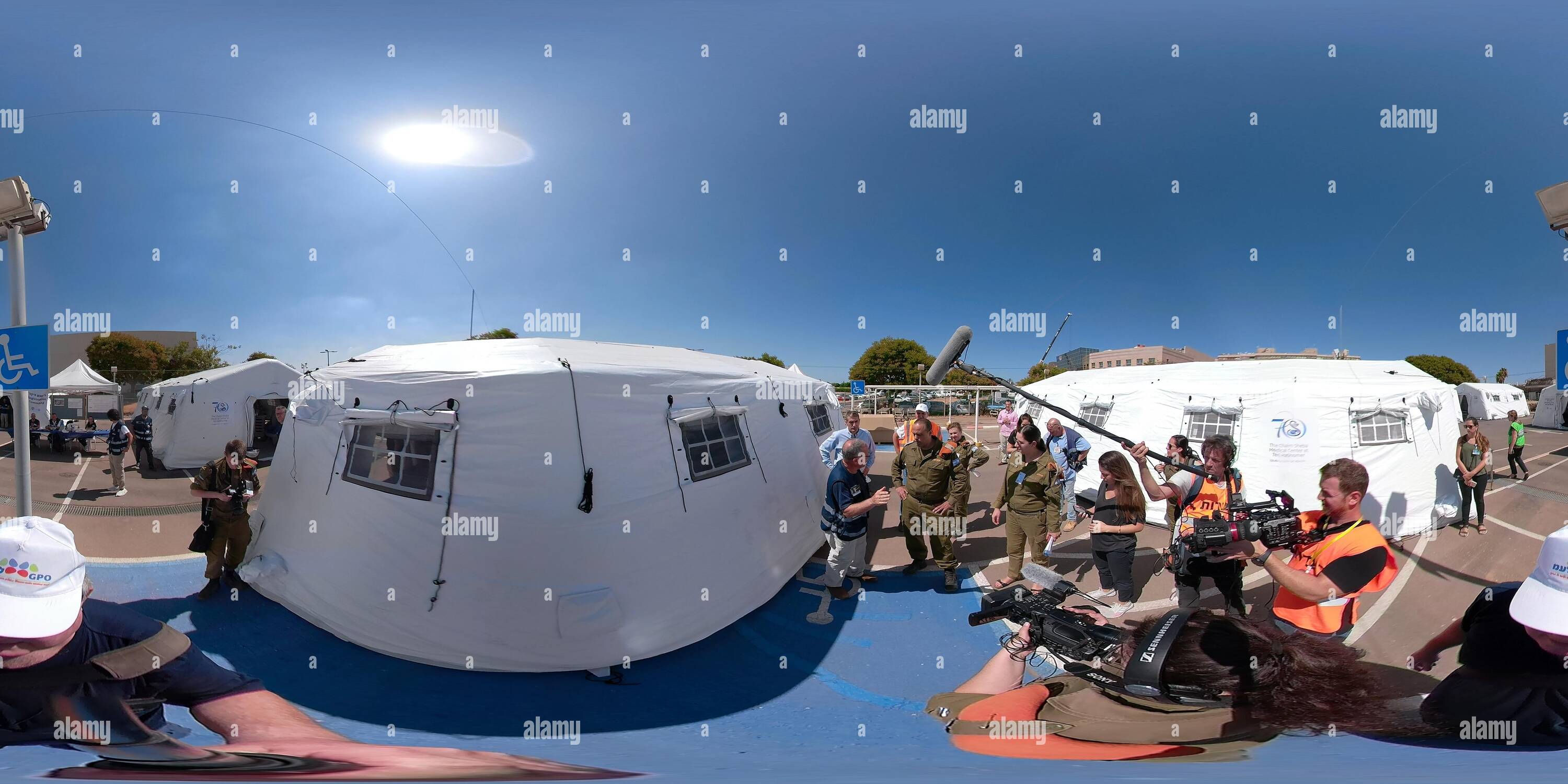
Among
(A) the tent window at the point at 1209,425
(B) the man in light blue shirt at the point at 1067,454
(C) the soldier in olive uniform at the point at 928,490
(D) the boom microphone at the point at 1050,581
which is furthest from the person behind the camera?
(A) the tent window at the point at 1209,425

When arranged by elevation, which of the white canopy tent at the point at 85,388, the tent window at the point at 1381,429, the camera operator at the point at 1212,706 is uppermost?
the white canopy tent at the point at 85,388

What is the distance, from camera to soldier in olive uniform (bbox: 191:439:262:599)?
8.91 feet

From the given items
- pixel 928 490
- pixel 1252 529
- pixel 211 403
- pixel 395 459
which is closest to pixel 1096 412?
pixel 928 490

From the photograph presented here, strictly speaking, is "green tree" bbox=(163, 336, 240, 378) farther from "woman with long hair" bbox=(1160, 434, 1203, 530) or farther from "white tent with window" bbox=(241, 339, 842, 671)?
"woman with long hair" bbox=(1160, 434, 1203, 530)

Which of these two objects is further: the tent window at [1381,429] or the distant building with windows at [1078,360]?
the distant building with windows at [1078,360]

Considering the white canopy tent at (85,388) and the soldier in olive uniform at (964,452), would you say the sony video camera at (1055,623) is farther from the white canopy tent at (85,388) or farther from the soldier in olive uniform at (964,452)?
the white canopy tent at (85,388)

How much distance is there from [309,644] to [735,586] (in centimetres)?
232

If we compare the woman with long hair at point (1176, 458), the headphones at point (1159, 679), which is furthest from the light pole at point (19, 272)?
the woman with long hair at point (1176, 458)

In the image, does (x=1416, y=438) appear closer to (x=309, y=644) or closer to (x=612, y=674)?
(x=612, y=674)

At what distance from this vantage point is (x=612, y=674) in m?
2.42

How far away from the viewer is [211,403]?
2861 mm

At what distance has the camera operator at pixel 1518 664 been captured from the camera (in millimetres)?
1099

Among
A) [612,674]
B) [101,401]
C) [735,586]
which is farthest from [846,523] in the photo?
[101,401]

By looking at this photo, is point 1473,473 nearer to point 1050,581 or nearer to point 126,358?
point 1050,581
